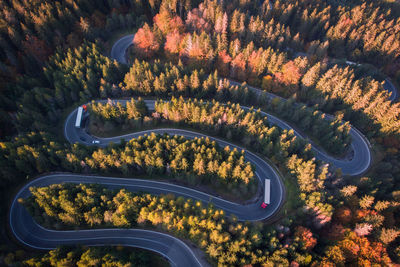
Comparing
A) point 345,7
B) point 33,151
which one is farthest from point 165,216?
point 345,7

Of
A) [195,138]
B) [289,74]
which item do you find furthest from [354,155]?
[195,138]

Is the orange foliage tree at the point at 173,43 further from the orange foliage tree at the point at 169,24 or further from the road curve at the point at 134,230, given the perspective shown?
the road curve at the point at 134,230

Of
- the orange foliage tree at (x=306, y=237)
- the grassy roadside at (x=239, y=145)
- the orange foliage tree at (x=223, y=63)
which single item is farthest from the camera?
the orange foliage tree at (x=223, y=63)

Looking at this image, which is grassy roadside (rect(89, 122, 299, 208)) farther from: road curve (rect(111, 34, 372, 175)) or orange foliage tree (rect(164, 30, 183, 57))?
orange foliage tree (rect(164, 30, 183, 57))

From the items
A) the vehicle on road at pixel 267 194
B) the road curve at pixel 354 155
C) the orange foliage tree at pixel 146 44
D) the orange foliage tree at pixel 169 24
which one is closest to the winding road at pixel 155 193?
the road curve at pixel 354 155

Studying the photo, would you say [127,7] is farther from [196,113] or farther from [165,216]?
[165,216]

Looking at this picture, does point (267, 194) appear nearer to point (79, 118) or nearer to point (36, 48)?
point (79, 118)
